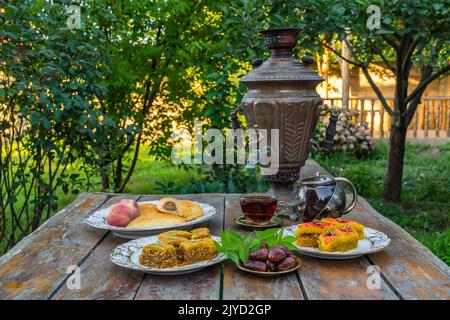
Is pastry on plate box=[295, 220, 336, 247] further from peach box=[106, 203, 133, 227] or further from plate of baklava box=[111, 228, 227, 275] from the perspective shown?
peach box=[106, 203, 133, 227]

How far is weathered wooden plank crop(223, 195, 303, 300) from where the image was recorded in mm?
1094

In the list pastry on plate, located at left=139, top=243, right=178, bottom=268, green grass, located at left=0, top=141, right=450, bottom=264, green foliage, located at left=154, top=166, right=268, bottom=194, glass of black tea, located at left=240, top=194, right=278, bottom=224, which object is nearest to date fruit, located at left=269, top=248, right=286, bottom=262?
pastry on plate, located at left=139, top=243, right=178, bottom=268

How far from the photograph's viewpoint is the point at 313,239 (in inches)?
53.3

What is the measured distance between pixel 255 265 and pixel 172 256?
7.9 inches

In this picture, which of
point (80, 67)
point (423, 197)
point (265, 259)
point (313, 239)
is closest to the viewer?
point (265, 259)

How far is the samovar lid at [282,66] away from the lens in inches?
74.0

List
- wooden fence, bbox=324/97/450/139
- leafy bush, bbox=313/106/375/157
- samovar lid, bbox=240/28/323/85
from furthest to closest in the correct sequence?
wooden fence, bbox=324/97/450/139 → leafy bush, bbox=313/106/375/157 → samovar lid, bbox=240/28/323/85

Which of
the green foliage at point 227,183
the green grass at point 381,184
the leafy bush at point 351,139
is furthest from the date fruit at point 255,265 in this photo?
the leafy bush at point 351,139

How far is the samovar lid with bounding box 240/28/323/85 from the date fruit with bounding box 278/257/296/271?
0.84 m

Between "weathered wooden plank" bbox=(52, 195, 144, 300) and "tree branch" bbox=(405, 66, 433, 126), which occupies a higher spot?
"tree branch" bbox=(405, 66, 433, 126)

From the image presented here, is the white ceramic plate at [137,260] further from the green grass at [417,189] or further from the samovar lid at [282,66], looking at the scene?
the green grass at [417,189]
